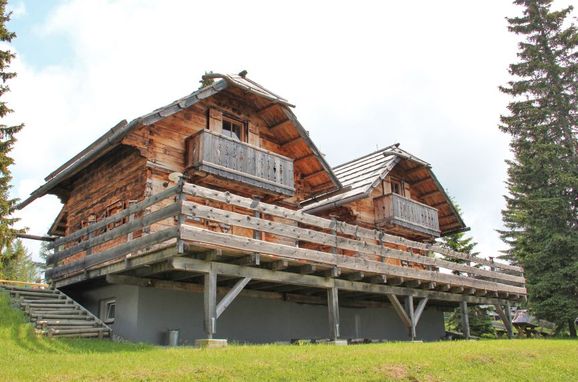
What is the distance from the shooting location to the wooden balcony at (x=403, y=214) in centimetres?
2364

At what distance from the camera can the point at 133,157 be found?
56.0ft

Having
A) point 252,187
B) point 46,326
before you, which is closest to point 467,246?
point 252,187

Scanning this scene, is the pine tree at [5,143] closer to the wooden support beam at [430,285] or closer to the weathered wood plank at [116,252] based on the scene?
the weathered wood plank at [116,252]

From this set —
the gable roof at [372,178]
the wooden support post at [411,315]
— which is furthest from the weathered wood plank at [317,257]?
the gable roof at [372,178]

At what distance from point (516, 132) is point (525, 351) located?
49.8ft

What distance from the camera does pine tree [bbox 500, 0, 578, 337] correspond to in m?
23.7

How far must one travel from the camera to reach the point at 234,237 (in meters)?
12.5

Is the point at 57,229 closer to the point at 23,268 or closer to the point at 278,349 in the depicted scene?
the point at 278,349

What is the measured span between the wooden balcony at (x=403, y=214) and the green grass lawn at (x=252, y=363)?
1054cm

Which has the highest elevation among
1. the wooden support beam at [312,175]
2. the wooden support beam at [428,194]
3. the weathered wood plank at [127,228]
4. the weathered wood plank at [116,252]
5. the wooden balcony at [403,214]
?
the wooden support beam at [428,194]

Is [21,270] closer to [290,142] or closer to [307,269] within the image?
[290,142]

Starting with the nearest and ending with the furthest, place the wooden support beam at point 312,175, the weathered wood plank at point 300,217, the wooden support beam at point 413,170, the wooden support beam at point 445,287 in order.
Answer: the weathered wood plank at point 300,217, the wooden support beam at point 445,287, the wooden support beam at point 312,175, the wooden support beam at point 413,170

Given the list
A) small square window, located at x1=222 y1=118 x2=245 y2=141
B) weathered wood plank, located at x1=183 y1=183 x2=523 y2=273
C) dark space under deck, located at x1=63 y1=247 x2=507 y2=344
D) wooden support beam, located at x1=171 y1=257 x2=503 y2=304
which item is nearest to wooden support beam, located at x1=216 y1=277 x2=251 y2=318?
dark space under deck, located at x1=63 y1=247 x2=507 y2=344

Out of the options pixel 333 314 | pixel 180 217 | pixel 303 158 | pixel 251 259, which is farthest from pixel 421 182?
pixel 180 217
